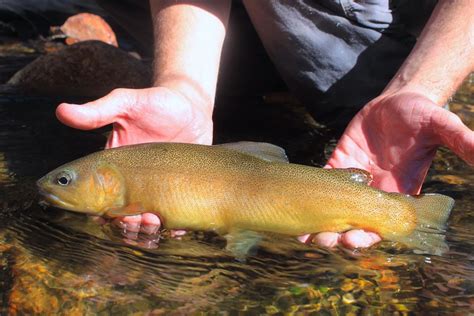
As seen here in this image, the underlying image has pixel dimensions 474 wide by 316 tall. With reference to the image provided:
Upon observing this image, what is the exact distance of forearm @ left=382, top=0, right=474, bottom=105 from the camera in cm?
320

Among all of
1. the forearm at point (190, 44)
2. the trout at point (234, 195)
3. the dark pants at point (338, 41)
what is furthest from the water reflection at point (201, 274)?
the dark pants at point (338, 41)

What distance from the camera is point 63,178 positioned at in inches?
113

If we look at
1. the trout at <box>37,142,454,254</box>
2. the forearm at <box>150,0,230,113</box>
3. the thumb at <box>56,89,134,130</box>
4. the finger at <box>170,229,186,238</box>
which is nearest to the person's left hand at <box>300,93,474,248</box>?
the trout at <box>37,142,454,254</box>

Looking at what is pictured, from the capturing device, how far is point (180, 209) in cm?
281

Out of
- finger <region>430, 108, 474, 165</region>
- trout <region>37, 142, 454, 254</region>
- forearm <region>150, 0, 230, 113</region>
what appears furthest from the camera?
forearm <region>150, 0, 230, 113</region>

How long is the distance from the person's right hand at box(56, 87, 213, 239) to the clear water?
0.71ft

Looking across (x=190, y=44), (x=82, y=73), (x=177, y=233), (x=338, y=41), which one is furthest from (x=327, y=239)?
(x=82, y=73)

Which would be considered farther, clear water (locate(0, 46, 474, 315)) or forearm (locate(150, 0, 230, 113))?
forearm (locate(150, 0, 230, 113))

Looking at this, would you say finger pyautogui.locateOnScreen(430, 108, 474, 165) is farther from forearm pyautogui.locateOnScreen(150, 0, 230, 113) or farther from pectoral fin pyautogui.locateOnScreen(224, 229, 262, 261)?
forearm pyautogui.locateOnScreen(150, 0, 230, 113)

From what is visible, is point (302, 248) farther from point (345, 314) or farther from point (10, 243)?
point (10, 243)

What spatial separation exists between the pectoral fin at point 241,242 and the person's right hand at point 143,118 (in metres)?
0.33

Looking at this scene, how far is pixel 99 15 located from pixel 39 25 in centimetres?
68

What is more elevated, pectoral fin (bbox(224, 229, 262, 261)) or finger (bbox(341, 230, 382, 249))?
finger (bbox(341, 230, 382, 249))

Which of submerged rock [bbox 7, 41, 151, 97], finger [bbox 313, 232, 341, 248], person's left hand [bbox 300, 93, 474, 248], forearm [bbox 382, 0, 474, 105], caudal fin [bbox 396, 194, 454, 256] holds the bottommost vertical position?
submerged rock [bbox 7, 41, 151, 97]
